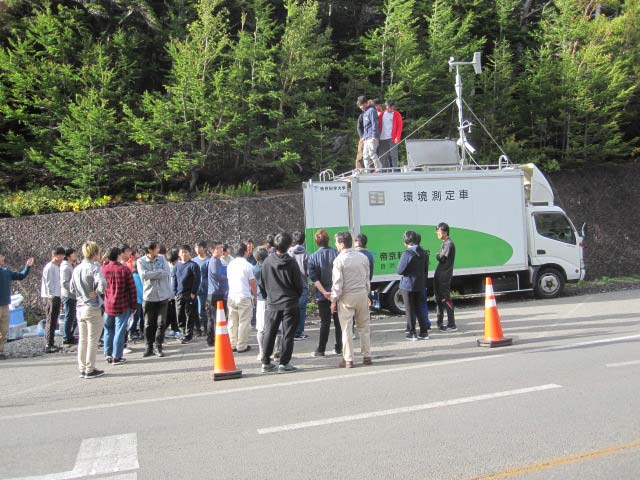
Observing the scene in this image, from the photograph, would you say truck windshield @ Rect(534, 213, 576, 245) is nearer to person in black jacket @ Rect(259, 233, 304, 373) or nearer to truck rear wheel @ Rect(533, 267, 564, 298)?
truck rear wheel @ Rect(533, 267, 564, 298)

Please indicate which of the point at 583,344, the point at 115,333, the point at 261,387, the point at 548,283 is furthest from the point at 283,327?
the point at 548,283

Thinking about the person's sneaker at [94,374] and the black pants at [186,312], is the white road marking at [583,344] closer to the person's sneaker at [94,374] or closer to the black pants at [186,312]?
the black pants at [186,312]

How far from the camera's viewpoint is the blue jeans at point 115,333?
9359 millimetres

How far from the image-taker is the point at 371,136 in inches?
556

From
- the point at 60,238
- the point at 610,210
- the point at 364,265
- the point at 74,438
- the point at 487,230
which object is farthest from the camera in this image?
the point at 610,210

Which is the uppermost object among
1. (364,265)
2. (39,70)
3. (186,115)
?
(39,70)

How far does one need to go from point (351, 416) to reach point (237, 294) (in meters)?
4.08

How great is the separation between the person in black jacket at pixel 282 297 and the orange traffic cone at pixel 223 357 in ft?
1.50

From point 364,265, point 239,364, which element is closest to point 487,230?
point 364,265

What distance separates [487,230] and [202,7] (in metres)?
11.1

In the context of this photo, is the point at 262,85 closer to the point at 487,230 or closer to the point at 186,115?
the point at 186,115

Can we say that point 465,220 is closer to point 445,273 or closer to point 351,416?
point 445,273

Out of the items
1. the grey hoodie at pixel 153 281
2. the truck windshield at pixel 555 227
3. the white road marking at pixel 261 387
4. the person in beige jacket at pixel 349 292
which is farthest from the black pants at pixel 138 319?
the truck windshield at pixel 555 227

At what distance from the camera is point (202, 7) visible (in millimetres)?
18172
